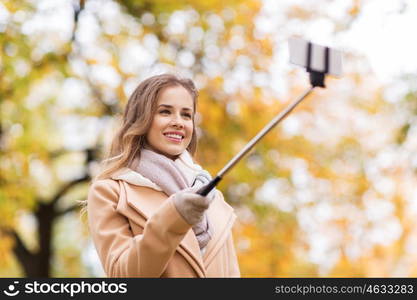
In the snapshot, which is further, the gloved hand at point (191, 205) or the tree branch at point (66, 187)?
the tree branch at point (66, 187)

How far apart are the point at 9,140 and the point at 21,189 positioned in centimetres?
76

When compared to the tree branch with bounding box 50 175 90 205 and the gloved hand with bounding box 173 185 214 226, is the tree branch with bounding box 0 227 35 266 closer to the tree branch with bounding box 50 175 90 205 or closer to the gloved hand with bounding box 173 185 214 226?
the tree branch with bounding box 50 175 90 205

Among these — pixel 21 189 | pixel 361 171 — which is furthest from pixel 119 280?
pixel 361 171

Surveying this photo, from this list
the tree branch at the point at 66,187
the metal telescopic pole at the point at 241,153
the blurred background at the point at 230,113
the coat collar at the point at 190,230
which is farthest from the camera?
the tree branch at the point at 66,187

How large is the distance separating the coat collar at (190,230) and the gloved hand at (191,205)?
292mm

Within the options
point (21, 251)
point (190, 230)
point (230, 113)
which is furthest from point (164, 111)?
point (21, 251)


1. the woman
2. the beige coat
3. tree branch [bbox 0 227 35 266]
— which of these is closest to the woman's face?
the woman

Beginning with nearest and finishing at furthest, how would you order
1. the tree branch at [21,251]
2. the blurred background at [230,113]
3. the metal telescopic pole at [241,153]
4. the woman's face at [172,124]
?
the metal telescopic pole at [241,153], the woman's face at [172,124], the blurred background at [230,113], the tree branch at [21,251]

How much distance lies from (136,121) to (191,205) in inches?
24.6

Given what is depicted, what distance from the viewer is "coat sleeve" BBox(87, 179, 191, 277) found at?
206cm

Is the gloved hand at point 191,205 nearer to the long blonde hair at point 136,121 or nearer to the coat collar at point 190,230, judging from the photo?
the coat collar at point 190,230

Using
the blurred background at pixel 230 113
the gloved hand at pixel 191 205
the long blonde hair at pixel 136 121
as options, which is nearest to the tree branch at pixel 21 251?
the blurred background at pixel 230 113

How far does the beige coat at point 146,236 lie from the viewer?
2076mm

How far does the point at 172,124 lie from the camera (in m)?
2.46
